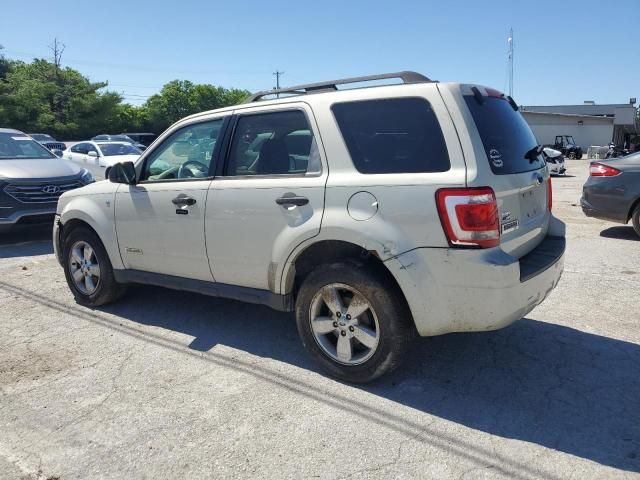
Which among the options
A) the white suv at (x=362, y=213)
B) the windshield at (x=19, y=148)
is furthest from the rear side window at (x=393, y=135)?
the windshield at (x=19, y=148)

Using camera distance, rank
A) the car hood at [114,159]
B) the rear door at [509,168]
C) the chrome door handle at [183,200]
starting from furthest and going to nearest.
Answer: the car hood at [114,159] < the chrome door handle at [183,200] < the rear door at [509,168]

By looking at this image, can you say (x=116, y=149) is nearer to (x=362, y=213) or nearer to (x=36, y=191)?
(x=36, y=191)

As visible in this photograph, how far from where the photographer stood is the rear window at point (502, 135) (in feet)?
10.2

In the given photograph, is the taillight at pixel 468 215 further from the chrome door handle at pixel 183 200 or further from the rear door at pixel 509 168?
the chrome door handle at pixel 183 200

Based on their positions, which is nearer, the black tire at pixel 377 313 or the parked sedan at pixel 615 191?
the black tire at pixel 377 313

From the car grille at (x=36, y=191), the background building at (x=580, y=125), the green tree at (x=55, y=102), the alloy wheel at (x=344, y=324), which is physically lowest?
the alloy wheel at (x=344, y=324)

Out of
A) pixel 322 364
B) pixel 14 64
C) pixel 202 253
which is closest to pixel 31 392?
pixel 202 253

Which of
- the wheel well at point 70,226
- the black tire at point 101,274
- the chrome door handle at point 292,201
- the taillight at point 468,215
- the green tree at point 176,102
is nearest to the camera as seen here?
the taillight at point 468,215

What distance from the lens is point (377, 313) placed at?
3.19 meters

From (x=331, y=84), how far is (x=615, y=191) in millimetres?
6119

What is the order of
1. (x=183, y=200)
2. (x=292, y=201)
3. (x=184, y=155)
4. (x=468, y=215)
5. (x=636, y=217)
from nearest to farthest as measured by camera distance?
(x=468, y=215)
(x=292, y=201)
(x=183, y=200)
(x=184, y=155)
(x=636, y=217)

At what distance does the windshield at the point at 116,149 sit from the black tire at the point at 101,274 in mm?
13399

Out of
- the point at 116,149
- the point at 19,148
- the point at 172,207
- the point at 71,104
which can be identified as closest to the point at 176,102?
the point at 71,104

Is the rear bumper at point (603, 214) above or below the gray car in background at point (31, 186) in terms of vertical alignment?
below
